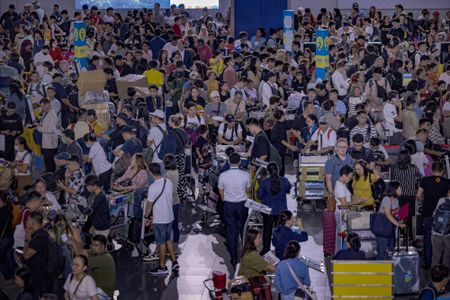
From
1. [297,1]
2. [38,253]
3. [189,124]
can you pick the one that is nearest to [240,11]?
[297,1]

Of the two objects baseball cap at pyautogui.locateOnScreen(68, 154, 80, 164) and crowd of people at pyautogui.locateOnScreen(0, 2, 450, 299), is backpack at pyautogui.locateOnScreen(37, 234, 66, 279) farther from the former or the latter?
baseball cap at pyautogui.locateOnScreen(68, 154, 80, 164)

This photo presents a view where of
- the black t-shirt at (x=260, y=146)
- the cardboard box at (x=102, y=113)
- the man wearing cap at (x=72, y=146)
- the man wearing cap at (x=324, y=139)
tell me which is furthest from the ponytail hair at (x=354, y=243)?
the cardboard box at (x=102, y=113)

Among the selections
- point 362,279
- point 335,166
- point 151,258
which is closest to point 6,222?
point 151,258

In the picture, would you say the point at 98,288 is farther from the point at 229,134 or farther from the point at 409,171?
the point at 229,134

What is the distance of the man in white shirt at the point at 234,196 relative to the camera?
1474 centimetres

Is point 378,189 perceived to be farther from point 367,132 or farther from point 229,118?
point 229,118

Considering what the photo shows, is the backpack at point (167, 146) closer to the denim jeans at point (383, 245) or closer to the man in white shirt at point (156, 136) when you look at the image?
the man in white shirt at point (156, 136)

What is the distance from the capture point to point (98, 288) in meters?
12.2

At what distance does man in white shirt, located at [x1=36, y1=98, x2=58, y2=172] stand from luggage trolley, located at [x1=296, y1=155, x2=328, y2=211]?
15.1 ft

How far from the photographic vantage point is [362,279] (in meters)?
12.7

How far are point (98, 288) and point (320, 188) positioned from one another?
6223mm

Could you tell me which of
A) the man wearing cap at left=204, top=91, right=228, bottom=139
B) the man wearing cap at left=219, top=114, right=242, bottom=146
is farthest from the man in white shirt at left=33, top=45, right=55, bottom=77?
the man wearing cap at left=219, top=114, right=242, bottom=146

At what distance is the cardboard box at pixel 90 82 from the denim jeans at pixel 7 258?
703 cm

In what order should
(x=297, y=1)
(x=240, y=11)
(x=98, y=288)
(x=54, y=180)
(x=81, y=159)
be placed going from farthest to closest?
(x=297, y=1) → (x=240, y=11) → (x=81, y=159) → (x=54, y=180) → (x=98, y=288)
